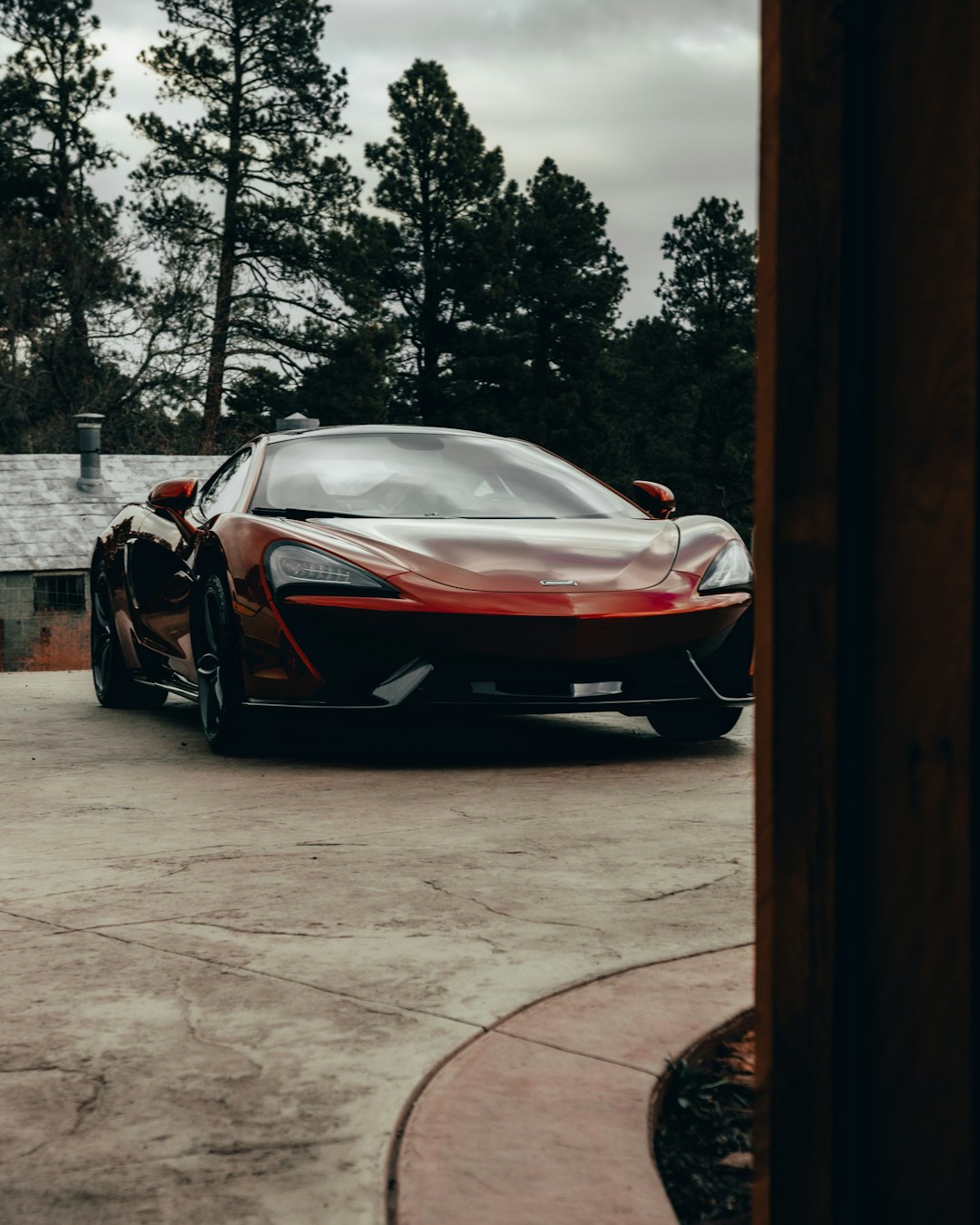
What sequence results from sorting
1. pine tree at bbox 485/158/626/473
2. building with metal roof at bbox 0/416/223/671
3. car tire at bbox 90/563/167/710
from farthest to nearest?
pine tree at bbox 485/158/626/473, building with metal roof at bbox 0/416/223/671, car tire at bbox 90/563/167/710

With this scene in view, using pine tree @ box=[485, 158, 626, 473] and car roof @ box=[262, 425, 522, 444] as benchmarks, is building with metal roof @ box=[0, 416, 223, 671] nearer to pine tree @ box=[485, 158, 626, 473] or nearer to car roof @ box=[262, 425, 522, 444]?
pine tree @ box=[485, 158, 626, 473]

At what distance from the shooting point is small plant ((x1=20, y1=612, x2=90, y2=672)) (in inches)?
1411

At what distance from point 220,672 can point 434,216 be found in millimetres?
43253

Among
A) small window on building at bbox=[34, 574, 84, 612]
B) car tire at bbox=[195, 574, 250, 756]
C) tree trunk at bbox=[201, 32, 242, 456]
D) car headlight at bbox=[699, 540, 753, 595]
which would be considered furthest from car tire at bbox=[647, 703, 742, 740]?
tree trunk at bbox=[201, 32, 242, 456]

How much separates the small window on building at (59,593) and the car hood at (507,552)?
1271 inches

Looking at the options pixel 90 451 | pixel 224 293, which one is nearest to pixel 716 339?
pixel 224 293

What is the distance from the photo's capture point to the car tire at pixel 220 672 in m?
5.58

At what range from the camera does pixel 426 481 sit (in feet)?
20.8

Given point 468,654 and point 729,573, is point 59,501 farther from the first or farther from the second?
point 468,654

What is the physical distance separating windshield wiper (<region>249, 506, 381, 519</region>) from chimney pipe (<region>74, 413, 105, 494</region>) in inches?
1206

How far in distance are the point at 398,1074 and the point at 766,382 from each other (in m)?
1.28

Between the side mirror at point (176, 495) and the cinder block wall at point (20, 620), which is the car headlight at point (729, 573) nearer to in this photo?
the side mirror at point (176, 495)

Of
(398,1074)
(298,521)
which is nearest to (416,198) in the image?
(298,521)

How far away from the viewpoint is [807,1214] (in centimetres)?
138
